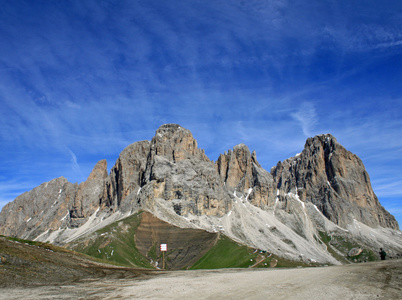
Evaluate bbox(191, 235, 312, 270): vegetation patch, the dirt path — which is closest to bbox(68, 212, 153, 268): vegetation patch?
bbox(191, 235, 312, 270): vegetation patch

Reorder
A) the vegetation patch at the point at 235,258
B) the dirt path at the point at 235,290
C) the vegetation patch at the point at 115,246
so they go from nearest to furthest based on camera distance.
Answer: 1. the dirt path at the point at 235,290
2. the vegetation patch at the point at 235,258
3. the vegetation patch at the point at 115,246

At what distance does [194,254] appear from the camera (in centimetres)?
12350

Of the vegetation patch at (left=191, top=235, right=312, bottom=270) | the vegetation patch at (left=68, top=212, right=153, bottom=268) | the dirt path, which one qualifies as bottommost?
the dirt path

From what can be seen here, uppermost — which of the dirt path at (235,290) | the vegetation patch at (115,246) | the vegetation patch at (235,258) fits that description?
the vegetation patch at (115,246)

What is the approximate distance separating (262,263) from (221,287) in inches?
2743

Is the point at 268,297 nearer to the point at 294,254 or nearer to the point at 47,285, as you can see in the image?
the point at 47,285

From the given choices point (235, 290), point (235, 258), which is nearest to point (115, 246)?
point (235, 258)


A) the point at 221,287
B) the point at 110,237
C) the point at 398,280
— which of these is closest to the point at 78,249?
the point at 110,237

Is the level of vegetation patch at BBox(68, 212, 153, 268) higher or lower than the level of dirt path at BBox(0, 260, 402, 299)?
higher

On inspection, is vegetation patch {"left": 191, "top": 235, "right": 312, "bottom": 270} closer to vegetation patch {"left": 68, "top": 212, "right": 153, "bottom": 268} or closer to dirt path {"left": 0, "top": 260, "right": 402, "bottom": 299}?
vegetation patch {"left": 68, "top": 212, "right": 153, "bottom": 268}

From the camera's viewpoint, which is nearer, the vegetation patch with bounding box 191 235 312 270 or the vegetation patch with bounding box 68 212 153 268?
the vegetation patch with bounding box 191 235 312 270

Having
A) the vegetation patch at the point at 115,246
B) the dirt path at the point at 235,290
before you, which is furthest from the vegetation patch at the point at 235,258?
the dirt path at the point at 235,290

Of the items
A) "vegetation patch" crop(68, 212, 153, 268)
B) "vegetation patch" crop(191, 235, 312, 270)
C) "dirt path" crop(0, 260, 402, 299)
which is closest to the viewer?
"dirt path" crop(0, 260, 402, 299)

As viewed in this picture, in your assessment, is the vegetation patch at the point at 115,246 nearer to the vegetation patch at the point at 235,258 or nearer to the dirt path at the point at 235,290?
the vegetation patch at the point at 235,258
